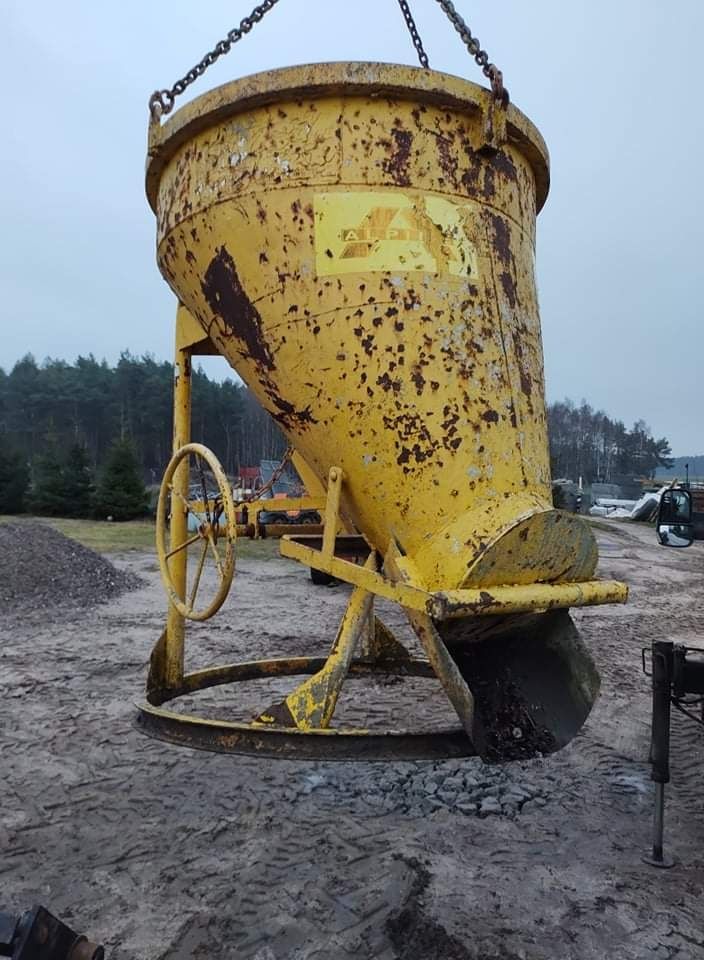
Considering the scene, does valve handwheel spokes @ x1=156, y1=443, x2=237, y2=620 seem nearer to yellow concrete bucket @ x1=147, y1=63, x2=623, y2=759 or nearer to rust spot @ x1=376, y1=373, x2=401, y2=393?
yellow concrete bucket @ x1=147, y1=63, x2=623, y2=759

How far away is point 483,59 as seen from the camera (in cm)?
254

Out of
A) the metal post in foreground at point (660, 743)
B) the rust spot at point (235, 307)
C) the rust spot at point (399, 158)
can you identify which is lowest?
the metal post in foreground at point (660, 743)

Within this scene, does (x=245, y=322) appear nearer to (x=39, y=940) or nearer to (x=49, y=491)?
(x=39, y=940)

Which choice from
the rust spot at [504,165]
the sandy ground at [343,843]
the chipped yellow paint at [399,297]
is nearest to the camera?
the sandy ground at [343,843]

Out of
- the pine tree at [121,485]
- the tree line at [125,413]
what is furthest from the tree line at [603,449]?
the pine tree at [121,485]

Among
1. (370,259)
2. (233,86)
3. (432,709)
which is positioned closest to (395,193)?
(370,259)

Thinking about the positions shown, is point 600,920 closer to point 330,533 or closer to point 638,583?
point 330,533

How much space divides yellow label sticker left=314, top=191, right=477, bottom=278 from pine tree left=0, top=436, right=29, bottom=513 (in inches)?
892

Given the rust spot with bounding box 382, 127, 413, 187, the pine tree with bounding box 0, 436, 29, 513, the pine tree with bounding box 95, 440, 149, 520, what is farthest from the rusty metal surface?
the pine tree with bounding box 0, 436, 29, 513

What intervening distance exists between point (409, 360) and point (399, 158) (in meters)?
0.73

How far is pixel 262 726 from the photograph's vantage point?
8.23 feet

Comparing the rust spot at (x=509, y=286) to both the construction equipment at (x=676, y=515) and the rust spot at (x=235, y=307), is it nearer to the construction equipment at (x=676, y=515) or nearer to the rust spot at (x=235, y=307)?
the rust spot at (x=235, y=307)

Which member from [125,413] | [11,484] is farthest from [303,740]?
[125,413]

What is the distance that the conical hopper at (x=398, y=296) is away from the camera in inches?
96.9
